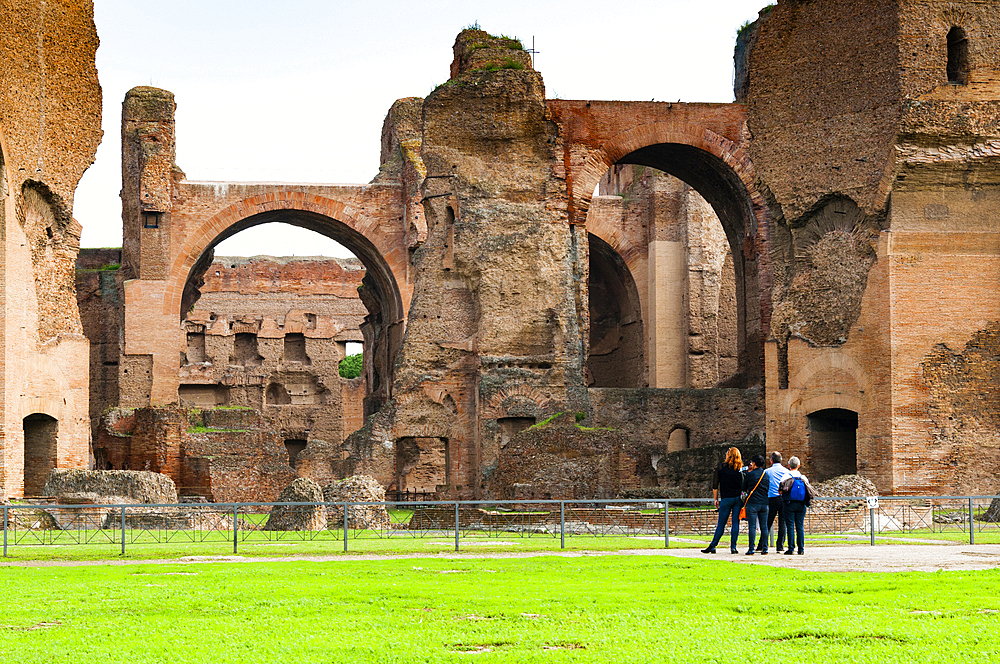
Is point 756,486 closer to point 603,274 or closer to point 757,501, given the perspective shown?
point 757,501

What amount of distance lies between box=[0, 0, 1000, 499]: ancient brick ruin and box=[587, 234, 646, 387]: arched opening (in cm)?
12

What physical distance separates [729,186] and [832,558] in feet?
50.8

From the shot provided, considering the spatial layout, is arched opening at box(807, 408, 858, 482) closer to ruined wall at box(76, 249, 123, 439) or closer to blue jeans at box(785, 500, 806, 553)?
blue jeans at box(785, 500, 806, 553)

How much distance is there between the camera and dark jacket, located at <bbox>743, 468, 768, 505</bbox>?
1039 centimetres

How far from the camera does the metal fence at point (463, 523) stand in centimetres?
1294

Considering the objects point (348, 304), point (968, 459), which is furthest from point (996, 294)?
point (348, 304)

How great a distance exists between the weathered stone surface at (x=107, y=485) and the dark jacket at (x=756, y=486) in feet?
34.3

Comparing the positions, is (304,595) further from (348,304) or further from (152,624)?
(348,304)

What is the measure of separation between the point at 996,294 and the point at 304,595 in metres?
14.5

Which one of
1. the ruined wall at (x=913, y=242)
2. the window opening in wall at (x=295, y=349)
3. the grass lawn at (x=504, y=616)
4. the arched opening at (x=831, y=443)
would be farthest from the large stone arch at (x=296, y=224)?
the grass lawn at (x=504, y=616)

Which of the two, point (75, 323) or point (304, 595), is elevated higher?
point (75, 323)

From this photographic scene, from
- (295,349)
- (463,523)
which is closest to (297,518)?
(463,523)

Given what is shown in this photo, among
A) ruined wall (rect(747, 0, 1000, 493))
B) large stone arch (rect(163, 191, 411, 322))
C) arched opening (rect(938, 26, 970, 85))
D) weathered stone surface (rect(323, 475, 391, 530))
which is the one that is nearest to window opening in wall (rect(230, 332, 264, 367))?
large stone arch (rect(163, 191, 411, 322))

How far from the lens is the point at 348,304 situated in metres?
41.4
